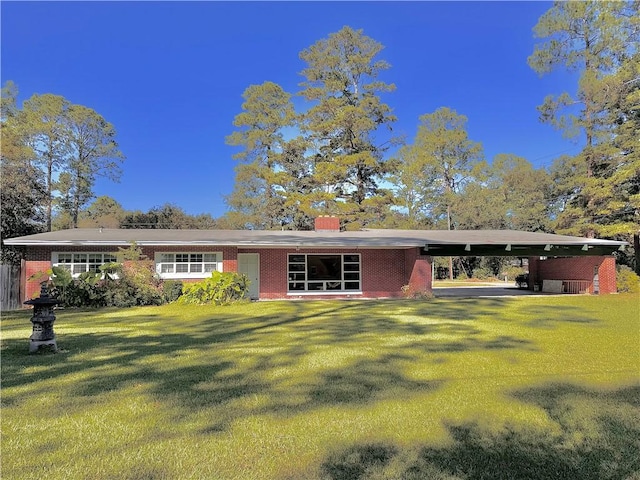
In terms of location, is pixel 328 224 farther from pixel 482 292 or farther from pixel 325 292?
pixel 482 292

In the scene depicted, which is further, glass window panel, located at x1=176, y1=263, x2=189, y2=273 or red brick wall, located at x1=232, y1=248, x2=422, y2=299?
red brick wall, located at x1=232, y1=248, x2=422, y2=299

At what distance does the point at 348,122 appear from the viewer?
30438mm

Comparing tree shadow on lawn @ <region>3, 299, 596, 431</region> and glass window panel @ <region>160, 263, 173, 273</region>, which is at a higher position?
glass window panel @ <region>160, 263, 173, 273</region>

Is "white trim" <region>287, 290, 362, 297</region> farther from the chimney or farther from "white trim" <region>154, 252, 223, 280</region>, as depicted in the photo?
the chimney

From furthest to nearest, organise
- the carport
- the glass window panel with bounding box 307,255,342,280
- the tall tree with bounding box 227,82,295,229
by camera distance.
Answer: the tall tree with bounding box 227,82,295,229 < the glass window panel with bounding box 307,255,342,280 < the carport

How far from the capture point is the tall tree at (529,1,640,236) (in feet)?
80.5

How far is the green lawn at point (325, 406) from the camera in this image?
306cm

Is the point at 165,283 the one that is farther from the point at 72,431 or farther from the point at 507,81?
the point at 507,81

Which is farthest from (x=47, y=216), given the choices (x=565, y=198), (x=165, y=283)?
(x=565, y=198)

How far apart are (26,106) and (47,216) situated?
7791 mm

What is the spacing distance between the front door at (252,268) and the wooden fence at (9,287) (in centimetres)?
812

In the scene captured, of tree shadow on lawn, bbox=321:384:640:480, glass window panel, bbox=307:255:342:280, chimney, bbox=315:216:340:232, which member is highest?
chimney, bbox=315:216:340:232

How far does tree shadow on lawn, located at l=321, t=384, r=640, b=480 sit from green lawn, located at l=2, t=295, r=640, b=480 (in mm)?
15

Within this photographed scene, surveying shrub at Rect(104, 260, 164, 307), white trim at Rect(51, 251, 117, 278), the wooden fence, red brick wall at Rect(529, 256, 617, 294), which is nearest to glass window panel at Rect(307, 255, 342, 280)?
shrub at Rect(104, 260, 164, 307)
